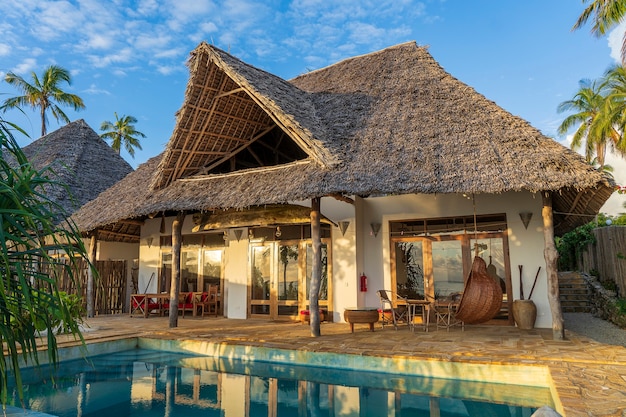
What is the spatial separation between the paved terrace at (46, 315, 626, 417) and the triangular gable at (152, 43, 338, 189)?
3.23 m

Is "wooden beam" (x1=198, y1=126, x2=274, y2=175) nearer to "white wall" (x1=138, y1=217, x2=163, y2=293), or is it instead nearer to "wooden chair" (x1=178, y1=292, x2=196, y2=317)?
"white wall" (x1=138, y1=217, x2=163, y2=293)

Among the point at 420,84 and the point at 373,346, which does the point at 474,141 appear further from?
the point at 373,346

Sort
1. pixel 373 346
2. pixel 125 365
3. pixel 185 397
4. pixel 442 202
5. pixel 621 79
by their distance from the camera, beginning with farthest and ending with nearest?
1. pixel 621 79
2. pixel 442 202
3. pixel 125 365
4. pixel 373 346
5. pixel 185 397

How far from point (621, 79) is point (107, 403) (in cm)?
2425

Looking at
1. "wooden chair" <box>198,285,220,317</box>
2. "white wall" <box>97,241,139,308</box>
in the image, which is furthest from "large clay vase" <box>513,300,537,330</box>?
"white wall" <box>97,241,139,308</box>

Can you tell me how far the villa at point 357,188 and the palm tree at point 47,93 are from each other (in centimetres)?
1777

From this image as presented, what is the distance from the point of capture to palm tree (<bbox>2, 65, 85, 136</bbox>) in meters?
25.3

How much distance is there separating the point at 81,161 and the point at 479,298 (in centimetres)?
1555

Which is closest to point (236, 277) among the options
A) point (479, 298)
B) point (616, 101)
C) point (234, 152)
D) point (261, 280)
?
point (261, 280)

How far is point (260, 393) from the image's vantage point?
562cm

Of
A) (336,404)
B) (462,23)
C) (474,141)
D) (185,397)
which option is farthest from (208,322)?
(462,23)

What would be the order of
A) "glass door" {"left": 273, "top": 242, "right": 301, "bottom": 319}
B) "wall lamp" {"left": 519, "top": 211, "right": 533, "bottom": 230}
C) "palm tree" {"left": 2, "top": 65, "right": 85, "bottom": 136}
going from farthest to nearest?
"palm tree" {"left": 2, "top": 65, "right": 85, "bottom": 136}, "glass door" {"left": 273, "top": 242, "right": 301, "bottom": 319}, "wall lamp" {"left": 519, "top": 211, "right": 533, "bottom": 230}

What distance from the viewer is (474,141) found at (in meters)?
7.75

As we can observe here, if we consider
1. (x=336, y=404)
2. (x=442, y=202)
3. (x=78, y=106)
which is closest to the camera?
(x=336, y=404)
